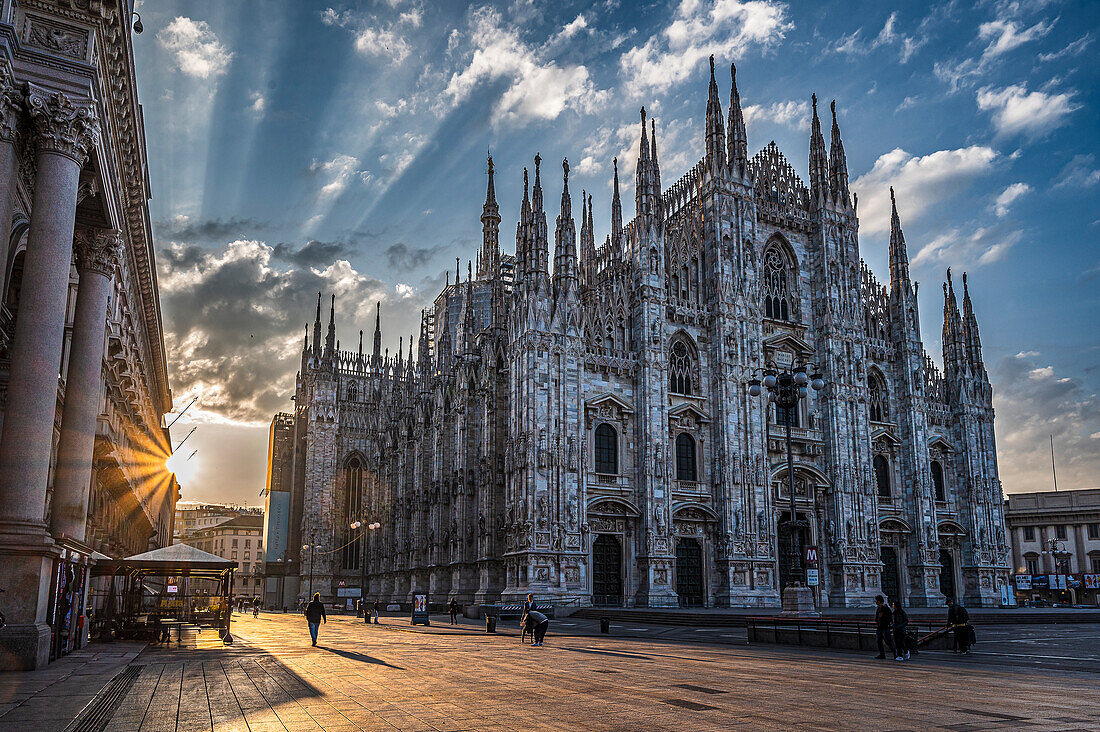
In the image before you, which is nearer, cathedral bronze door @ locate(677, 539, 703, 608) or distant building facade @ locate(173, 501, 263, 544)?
cathedral bronze door @ locate(677, 539, 703, 608)

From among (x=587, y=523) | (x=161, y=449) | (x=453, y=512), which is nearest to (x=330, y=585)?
(x=161, y=449)

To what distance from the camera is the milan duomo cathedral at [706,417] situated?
1745 inches

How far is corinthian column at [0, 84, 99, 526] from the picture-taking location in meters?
14.9

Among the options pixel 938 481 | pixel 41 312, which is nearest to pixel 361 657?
pixel 41 312

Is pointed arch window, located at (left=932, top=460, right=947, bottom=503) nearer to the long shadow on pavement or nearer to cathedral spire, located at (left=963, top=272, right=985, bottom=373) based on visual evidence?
cathedral spire, located at (left=963, top=272, right=985, bottom=373)

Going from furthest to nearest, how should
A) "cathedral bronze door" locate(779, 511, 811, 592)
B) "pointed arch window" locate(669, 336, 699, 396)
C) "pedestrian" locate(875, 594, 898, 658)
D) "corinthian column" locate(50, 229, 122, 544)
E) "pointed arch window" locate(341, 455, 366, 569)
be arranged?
"pointed arch window" locate(341, 455, 366, 569)
"cathedral bronze door" locate(779, 511, 811, 592)
"pointed arch window" locate(669, 336, 699, 396)
"pedestrian" locate(875, 594, 898, 658)
"corinthian column" locate(50, 229, 122, 544)

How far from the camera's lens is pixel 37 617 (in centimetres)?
1452

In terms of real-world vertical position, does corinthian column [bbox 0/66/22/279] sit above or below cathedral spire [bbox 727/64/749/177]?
below

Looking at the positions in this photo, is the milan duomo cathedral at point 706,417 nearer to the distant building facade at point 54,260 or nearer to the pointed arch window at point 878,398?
the pointed arch window at point 878,398

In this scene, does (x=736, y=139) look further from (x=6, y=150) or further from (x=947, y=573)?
(x=6, y=150)

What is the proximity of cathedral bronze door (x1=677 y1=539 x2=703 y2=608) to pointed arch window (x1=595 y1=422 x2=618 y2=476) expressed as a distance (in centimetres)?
616

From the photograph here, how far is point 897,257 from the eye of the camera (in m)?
58.9

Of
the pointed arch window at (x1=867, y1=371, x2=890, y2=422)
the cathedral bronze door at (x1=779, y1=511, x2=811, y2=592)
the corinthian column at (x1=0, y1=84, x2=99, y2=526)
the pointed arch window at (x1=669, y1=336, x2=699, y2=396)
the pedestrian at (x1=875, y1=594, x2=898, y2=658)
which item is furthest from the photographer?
the pointed arch window at (x1=867, y1=371, x2=890, y2=422)

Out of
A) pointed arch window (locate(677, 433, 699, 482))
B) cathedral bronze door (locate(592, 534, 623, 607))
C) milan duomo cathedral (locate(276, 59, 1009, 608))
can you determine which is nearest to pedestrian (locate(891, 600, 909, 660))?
milan duomo cathedral (locate(276, 59, 1009, 608))
